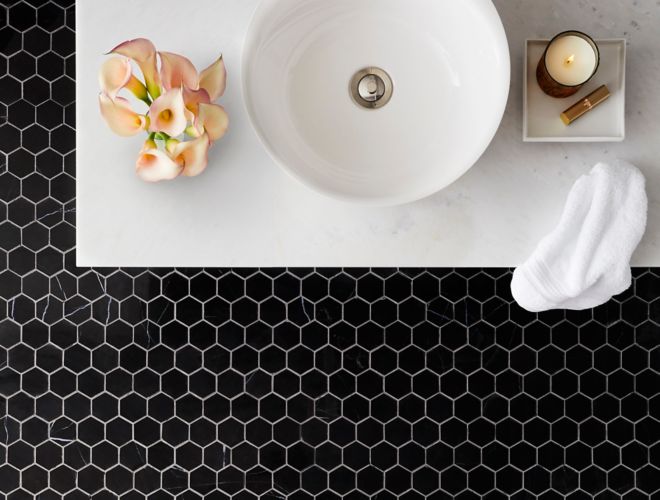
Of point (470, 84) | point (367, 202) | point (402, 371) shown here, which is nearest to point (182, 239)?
point (367, 202)

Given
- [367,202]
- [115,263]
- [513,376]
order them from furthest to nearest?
[513,376]
[115,263]
[367,202]

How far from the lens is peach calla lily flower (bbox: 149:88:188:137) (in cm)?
84

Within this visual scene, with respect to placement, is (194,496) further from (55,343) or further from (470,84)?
(470,84)

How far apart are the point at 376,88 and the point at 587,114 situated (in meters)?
0.31

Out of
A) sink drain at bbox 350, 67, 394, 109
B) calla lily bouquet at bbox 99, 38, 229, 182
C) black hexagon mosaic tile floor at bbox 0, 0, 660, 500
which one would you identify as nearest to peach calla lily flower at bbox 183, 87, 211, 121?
calla lily bouquet at bbox 99, 38, 229, 182

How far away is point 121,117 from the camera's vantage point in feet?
2.83

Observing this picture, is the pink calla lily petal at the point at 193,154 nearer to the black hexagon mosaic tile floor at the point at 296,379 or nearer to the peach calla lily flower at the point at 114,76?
the peach calla lily flower at the point at 114,76

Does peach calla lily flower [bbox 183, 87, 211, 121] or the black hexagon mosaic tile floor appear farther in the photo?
the black hexagon mosaic tile floor

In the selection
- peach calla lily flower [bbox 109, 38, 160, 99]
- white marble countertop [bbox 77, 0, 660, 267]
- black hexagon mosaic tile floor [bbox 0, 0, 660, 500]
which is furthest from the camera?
black hexagon mosaic tile floor [bbox 0, 0, 660, 500]

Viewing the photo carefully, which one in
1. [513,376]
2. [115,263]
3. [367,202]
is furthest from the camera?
[513,376]

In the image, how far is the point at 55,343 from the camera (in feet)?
5.44

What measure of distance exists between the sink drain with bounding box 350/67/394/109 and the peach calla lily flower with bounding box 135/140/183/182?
0.27 m

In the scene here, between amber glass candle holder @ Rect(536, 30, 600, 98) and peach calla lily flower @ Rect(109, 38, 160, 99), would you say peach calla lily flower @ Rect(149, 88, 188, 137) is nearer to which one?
peach calla lily flower @ Rect(109, 38, 160, 99)

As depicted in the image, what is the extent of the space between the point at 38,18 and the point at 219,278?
822 millimetres
